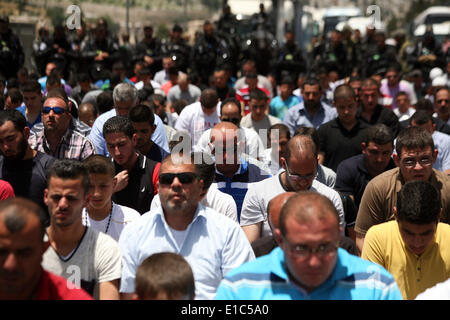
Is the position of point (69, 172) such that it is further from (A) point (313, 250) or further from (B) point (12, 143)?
(A) point (313, 250)

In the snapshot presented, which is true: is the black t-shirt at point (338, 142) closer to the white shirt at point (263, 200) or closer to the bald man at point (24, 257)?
the white shirt at point (263, 200)

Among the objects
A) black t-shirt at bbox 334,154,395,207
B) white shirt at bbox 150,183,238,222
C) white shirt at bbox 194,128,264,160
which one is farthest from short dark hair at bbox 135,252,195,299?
white shirt at bbox 194,128,264,160

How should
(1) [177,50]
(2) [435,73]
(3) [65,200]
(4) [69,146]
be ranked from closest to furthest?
(3) [65,200]
(4) [69,146]
(2) [435,73]
(1) [177,50]

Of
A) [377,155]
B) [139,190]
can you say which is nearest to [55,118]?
[139,190]

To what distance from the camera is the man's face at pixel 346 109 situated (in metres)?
8.27

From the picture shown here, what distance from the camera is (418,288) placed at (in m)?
4.25

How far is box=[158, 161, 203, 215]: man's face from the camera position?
4.36 meters

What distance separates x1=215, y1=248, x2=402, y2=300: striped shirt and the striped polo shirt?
8.96 feet

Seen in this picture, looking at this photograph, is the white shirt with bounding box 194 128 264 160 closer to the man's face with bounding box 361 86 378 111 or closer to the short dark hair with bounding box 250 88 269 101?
the short dark hair with bounding box 250 88 269 101

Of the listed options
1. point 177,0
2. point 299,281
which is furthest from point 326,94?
point 177,0

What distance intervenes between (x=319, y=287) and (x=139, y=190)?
2.90 meters

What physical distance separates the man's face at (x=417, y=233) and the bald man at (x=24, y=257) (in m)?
1.96

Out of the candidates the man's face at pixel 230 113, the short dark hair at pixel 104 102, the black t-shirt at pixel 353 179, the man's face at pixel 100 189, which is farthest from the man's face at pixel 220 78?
the man's face at pixel 100 189

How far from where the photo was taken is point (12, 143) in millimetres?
5660
